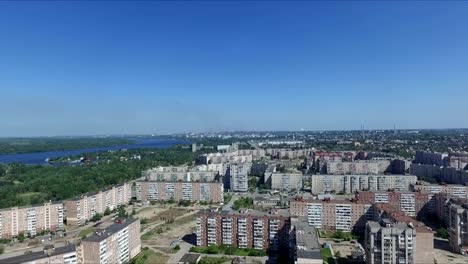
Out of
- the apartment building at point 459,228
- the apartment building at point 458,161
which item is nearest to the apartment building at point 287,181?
the apartment building at point 458,161

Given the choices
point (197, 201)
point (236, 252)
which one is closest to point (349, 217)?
point (236, 252)

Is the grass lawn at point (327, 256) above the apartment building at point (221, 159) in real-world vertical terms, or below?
below

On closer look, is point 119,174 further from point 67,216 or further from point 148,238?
point 148,238

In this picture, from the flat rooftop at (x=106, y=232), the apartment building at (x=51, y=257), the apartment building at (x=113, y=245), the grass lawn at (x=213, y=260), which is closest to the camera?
the apartment building at (x=51, y=257)

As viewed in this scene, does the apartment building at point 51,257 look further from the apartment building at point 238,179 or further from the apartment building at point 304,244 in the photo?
the apartment building at point 238,179

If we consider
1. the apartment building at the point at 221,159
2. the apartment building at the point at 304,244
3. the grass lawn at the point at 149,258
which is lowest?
the grass lawn at the point at 149,258

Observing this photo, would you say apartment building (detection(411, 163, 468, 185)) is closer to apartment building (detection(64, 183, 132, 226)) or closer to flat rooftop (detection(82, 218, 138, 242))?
flat rooftop (detection(82, 218, 138, 242))
